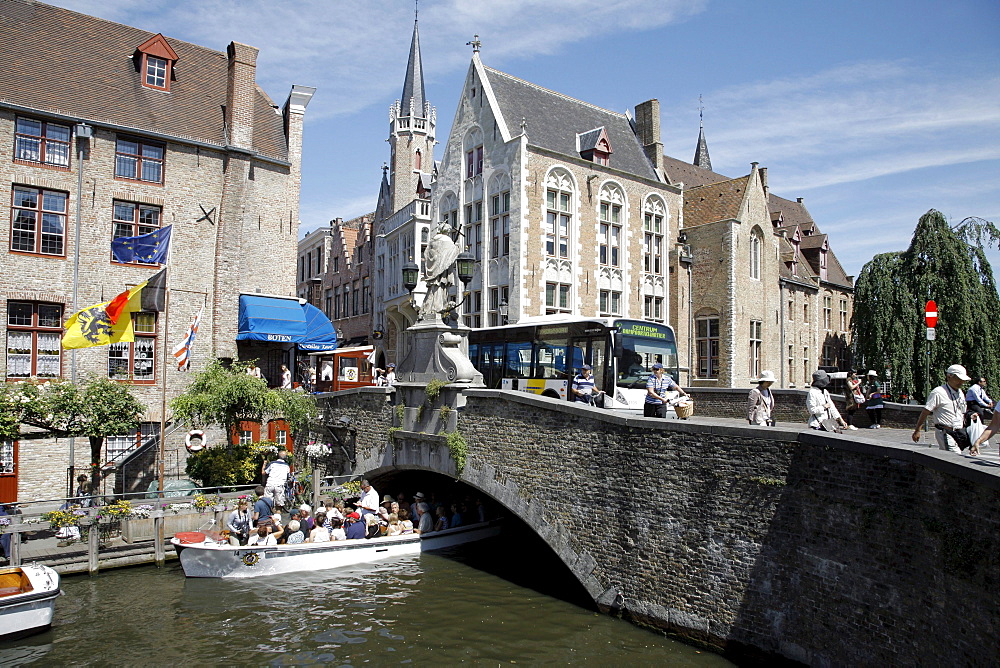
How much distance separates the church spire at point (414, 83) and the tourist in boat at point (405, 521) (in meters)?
35.5

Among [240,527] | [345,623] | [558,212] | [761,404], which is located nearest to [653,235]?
[558,212]

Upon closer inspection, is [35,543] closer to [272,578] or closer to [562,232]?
[272,578]

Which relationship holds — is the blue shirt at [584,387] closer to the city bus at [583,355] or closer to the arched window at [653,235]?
the city bus at [583,355]

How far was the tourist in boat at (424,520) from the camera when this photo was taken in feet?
58.4

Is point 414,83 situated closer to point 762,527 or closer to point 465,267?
point 465,267

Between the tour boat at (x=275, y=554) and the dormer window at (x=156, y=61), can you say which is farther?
the dormer window at (x=156, y=61)

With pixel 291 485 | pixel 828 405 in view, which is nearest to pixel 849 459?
pixel 828 405

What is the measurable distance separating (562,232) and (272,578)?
1892 centimetres

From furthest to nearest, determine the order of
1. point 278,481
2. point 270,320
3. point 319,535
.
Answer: point 270,320
point 278,481
point 319,535

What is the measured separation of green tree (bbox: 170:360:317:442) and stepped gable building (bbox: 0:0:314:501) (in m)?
2.57

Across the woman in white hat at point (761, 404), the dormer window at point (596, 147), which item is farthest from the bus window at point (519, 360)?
the dormer window at point (596, 147)

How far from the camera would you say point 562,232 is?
29.6 meters

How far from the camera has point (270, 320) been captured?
24.2m

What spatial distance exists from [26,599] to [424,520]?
340 inches
